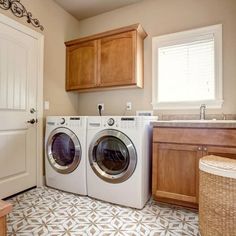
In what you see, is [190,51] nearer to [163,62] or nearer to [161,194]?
[163,62]

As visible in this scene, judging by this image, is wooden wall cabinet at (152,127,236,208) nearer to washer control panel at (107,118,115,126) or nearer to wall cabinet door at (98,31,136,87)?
washer control panel at (107,118,115,126)

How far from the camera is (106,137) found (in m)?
1.95

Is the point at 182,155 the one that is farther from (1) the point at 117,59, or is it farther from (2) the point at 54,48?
(2) the point at 54,48

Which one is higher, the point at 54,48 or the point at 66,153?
the point at 54,48

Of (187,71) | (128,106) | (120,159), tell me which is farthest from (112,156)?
(187,71)

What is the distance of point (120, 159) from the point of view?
1903mm

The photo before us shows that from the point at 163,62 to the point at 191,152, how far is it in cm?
136

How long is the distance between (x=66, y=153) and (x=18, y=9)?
5.90ft

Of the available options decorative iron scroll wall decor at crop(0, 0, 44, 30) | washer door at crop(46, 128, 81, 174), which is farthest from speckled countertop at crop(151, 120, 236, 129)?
decorative iron scroll wall decor at crop(0, 0, 44, 30)

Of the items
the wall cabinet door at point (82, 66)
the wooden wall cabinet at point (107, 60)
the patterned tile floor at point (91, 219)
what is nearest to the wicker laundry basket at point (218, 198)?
the patterned tile floor at point (91, 219)

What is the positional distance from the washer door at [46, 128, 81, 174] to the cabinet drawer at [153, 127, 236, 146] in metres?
0.92

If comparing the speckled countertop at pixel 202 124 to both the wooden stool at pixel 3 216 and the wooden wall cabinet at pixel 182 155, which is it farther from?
the wooden stool at pixel 3 216

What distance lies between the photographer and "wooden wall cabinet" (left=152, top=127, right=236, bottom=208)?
159 centimetres

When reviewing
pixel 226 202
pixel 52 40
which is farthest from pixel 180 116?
pixel 52 40
